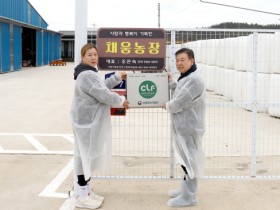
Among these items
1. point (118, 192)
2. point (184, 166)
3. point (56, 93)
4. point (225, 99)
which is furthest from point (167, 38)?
point (56, 93)

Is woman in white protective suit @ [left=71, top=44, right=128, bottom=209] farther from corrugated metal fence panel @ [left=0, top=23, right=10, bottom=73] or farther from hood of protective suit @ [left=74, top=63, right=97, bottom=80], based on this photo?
corrugated metal fence panel @ [left=0, top=23, right=10, bottom=73]

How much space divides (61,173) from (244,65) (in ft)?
28.4

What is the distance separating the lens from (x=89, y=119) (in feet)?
14.2

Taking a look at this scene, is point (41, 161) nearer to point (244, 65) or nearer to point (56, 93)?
point (244, 65)

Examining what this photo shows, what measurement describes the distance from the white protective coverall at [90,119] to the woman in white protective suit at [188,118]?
0.65 metres

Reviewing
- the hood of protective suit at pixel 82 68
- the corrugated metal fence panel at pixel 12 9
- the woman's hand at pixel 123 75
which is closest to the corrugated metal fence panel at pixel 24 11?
the corrugated metal fence panel at pixel 12 9

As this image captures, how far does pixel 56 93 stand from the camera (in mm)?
15938

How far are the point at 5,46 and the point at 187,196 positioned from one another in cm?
2375

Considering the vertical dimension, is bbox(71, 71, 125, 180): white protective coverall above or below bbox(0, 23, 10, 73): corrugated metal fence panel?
below

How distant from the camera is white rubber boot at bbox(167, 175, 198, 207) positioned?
450cm

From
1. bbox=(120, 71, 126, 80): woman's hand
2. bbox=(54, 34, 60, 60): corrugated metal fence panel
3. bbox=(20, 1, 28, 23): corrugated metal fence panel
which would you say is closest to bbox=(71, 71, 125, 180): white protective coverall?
bbox=(120, 71, 126, 80): woman's hand

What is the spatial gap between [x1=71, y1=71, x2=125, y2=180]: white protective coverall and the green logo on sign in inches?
14.4

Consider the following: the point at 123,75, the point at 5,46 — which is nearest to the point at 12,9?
the point at 5,46

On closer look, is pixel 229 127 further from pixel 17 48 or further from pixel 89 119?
pixel 17 48
